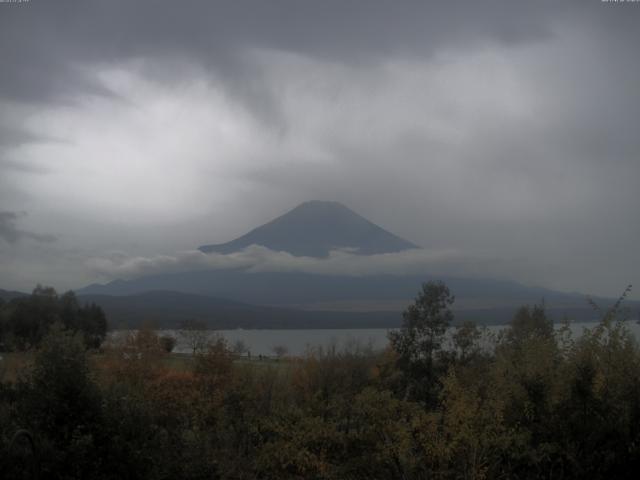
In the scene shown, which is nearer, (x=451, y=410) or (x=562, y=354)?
(x=451, y=410)

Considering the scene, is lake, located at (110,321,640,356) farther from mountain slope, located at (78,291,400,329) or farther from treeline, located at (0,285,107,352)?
treeline, located at (0,285,107,352)

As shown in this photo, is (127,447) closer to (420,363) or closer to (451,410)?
(451,410)

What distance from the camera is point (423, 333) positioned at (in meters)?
24.9

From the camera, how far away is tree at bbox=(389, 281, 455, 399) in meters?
24.4

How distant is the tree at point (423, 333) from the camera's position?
24.4 m

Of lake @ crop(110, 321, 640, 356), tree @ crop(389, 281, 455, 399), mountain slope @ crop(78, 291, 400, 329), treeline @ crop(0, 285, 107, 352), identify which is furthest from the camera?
mountain slope @ crop(78, 291, 400, 329)

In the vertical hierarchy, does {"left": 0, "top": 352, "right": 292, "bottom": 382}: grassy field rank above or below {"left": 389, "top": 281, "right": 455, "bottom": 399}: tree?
below

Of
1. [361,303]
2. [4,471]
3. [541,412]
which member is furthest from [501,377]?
[361,303]

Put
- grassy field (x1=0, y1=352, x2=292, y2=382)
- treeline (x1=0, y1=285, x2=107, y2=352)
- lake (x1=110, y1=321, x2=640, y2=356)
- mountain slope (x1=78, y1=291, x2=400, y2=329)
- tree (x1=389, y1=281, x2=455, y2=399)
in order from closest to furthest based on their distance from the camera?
lake (x1=110, y1=321, x2=640, y2=356) → grassy field (x1=0, y1=352, x2=292, y2=382) → tree (x1=389, y1=281, x2=455, y2=399) → treeline (x1=0, y1=285, x2=107, y2=352) → mountain slope (x1=78, y1=291, x2=400, y2=329)

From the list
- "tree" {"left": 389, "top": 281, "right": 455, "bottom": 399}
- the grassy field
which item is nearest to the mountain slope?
the grassy field

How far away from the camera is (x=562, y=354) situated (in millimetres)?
12047

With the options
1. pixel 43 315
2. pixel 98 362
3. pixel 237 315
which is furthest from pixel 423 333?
pixel 237 315

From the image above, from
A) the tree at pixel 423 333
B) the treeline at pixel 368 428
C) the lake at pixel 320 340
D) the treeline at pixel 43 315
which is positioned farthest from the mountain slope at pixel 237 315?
the treeline at pixel 368 428

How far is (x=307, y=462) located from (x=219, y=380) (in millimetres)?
9043
